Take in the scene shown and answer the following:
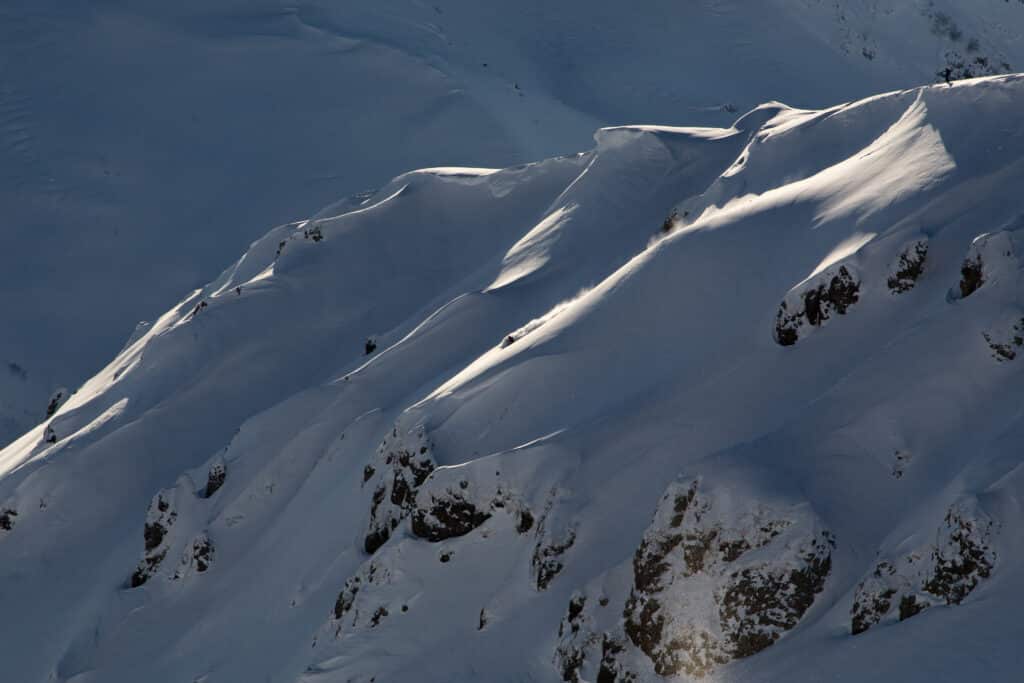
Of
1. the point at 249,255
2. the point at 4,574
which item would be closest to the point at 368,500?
the point at 4,574

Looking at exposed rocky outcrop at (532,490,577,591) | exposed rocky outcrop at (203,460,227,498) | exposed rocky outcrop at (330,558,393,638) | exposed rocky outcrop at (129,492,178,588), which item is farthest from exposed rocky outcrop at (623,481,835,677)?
exposed rocky outcrop at (129,492,178,588)

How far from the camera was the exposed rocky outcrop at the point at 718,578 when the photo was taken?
9430 mm

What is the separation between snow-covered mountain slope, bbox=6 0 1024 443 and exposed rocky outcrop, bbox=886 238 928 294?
21278mm

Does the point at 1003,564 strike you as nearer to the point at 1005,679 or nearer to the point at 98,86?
the point at 1005,679

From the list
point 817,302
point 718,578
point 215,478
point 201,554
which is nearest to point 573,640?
point 718,578

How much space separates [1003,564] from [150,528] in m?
11.7

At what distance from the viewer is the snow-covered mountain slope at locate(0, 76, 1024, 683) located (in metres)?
9.54

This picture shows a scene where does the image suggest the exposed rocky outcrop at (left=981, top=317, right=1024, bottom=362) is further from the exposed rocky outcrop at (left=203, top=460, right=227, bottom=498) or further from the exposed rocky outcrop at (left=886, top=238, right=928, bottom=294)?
the exposed rocky outcrop at (left=203, top=460, right=227, bottom=498)

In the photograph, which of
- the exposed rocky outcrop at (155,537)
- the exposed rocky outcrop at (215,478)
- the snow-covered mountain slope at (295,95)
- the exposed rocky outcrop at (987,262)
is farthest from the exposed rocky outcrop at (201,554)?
the snow-covered mountain slope at (295,95)

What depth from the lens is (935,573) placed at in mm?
8805

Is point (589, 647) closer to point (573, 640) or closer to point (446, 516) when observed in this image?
point (573, 640)

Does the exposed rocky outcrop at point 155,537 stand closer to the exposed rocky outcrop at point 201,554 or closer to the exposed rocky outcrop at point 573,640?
the exposed rocky outcrop at point 201,554

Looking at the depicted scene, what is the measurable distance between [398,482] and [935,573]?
20.9ft

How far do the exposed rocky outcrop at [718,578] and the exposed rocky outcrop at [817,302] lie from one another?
261 cm
